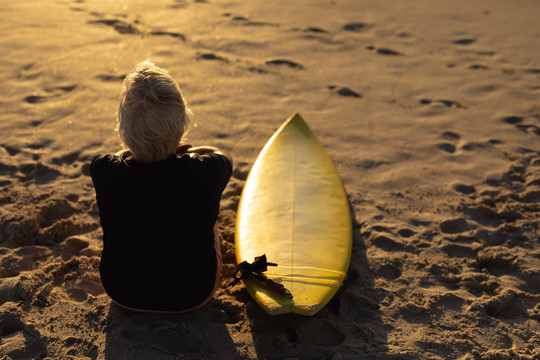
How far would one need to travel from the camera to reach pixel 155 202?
6.09 feet

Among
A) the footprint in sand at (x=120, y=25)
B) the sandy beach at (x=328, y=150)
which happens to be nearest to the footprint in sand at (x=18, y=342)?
the sandy beach at (x=328, y=150)

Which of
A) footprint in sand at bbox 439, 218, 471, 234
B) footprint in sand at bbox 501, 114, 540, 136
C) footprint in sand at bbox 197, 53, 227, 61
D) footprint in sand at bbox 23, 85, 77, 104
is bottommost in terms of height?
footprint in sand at bbox 439, 218, 471, 234

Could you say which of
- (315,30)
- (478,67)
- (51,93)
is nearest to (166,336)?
(51,93)

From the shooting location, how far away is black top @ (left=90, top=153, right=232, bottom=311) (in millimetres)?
1848

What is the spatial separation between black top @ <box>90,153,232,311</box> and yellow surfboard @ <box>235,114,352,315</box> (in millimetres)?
338

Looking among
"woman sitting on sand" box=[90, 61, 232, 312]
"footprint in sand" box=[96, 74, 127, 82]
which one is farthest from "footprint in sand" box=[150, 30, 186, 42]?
"woman sitting on sand" box=[90, 61, 232, 312]

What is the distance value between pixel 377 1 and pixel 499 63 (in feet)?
6.54

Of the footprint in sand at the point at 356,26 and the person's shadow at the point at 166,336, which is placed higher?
the footprint in sand at the point at 356,26

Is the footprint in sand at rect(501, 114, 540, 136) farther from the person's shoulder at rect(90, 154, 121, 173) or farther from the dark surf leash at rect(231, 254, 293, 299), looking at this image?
the person's shoulder at rect(90, 154, 121, 173)

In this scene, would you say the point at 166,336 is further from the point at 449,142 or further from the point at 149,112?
the point at 449,142

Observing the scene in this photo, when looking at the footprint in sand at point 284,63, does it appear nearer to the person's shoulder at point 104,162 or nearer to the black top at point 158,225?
the black top at point 158,225

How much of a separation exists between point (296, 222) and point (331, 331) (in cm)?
65

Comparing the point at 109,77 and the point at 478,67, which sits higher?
the point at 478,67

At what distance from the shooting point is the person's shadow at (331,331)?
6.63 feet
